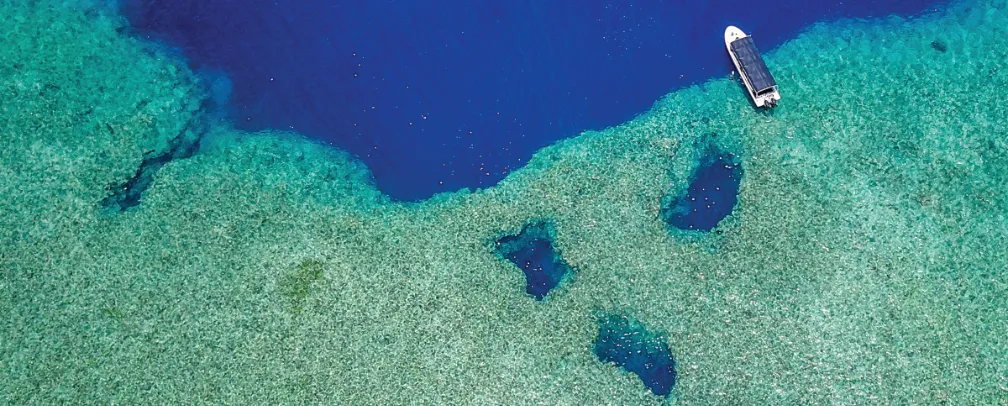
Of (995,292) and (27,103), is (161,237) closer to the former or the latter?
(27,103)

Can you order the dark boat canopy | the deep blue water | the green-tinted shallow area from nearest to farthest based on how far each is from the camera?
the green-tinted shallow area
the dark boat canopy
the deep blue water

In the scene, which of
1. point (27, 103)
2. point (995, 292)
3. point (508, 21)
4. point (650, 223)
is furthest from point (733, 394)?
point (27, 103)

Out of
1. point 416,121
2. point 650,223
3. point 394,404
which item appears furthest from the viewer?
point 416,121

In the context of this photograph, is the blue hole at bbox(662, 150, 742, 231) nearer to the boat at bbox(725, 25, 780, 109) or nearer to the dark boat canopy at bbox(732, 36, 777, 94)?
the boat at bbox(725, 25, 780, 109)

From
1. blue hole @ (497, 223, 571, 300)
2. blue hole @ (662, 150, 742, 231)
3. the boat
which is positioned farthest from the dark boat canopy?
blue hole @ (497, 223, 571, 300)

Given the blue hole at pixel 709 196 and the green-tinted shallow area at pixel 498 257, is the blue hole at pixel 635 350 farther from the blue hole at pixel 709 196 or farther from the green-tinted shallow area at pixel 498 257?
the blue hole at pixel 709 196

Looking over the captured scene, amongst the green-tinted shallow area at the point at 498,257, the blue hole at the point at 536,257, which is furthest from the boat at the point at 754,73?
the blue hole at the point at 536,257

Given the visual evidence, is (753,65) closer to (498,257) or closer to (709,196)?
(709,196)
